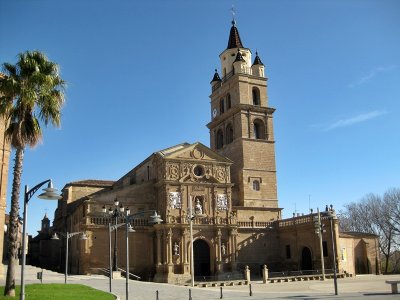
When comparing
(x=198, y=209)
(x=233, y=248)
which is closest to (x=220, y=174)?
(x=198, y=209)

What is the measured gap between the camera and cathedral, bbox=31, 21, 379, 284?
2002 inches

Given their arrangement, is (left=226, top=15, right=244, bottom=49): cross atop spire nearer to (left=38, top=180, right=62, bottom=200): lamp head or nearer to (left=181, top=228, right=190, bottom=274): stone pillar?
(left=181, top=228, right=190, bottom=274): stone pillar

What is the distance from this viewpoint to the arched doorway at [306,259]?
Result: 178 ft

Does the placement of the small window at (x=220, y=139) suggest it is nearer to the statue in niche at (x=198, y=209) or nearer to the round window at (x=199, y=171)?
the round window at (x=199, y=171)

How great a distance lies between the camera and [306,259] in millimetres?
54875

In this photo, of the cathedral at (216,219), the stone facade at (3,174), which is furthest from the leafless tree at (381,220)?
the stone facade at (3,174)

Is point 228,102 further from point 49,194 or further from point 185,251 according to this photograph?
point 49,194

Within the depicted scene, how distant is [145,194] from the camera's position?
5491 centimetres

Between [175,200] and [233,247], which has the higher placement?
[175,200]

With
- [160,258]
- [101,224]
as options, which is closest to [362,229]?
[160,258]

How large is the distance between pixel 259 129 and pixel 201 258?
2085 cm

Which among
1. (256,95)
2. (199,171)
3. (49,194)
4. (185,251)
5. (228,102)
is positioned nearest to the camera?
(49,194)

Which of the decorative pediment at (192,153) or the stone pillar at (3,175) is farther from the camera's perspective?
the decorative pediment at (192,153)

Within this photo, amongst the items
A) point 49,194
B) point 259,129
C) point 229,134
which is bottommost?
point 49,194
